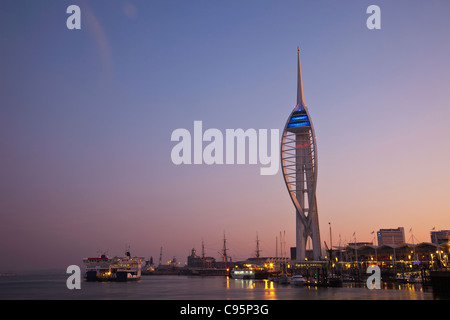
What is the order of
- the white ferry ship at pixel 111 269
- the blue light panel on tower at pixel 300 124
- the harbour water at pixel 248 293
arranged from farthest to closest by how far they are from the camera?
the blue light panel on tower at pixel 300 124, the white ferry ship at pixel 111 269, the harbour water at pixel 248 293

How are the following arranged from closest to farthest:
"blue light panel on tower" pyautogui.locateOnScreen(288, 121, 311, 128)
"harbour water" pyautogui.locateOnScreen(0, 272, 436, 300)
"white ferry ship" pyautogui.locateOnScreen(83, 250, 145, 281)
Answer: "harbour water" pyautogui.locateOnScreen(0, 272, 436, 300), "white ferry ship" pyautogui.locateOnScreen(83, 250, 145, 281), "blue light panel on tower" pyautogui.locateOnScreen(288, 121, 311, 128)

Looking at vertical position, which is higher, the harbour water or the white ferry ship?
the harbour water

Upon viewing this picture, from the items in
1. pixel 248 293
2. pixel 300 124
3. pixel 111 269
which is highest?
pixel 300 124

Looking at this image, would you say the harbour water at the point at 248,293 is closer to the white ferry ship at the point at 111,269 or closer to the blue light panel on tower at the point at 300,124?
the white ferry ship at the point at 111,269

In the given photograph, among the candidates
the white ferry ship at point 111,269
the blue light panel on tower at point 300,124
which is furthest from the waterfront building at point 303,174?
the white ferry ship at point 111,269

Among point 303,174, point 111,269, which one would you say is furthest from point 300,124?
point 111,269

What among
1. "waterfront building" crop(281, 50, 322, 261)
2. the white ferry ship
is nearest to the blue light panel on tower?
"waterfront building" crop(281, 50, 322, 261)

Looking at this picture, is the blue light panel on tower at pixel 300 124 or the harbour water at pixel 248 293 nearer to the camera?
the harbour water at pixel 248 293

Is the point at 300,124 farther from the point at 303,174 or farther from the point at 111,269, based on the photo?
the point at 111,269

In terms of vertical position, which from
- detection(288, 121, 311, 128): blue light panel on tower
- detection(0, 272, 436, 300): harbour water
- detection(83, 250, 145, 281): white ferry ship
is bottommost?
detection(83, 250, 145, 281): white ferry ship

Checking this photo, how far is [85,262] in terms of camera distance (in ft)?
447

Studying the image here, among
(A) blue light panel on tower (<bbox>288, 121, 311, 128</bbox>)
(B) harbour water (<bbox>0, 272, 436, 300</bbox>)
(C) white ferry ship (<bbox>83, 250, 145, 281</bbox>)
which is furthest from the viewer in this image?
(A) blue light panel on tower (<bbox>288, 121, 311, 128</bbox>)

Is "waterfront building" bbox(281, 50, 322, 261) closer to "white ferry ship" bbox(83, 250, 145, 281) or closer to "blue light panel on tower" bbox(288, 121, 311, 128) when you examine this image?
"blue light panel on tower" bbox(288, 121, 311, 128)
